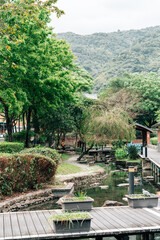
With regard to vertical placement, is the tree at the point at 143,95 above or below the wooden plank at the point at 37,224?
above

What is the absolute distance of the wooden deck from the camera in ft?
22.0

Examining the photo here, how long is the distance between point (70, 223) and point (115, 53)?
5455 inches

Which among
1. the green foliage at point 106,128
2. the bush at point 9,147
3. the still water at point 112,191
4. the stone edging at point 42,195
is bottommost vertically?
the still water at point 112,191

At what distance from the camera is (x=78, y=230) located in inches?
268

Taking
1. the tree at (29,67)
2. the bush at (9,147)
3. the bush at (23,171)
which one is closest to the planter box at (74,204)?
the bush at (23,171)

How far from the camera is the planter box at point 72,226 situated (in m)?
6.73

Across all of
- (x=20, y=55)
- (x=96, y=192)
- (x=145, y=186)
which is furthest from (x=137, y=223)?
(x=20, y=55)

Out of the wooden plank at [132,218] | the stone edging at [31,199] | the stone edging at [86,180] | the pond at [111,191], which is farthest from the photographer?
the stone edging at [86,180]

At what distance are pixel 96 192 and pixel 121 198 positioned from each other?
6.99 ft

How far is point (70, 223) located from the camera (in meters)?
6.83

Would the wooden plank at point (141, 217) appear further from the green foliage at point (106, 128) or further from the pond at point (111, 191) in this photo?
the green foliage at point (106, 128)

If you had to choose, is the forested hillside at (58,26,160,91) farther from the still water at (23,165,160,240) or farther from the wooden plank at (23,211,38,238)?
the wooden plank at (23,211,38,238)

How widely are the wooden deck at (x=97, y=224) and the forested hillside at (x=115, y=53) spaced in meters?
70.0

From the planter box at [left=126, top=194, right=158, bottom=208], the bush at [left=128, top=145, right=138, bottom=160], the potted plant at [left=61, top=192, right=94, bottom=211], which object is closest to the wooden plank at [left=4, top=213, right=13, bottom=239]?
the potted plant at [left=61, top=192, right=94, bottom=211]
